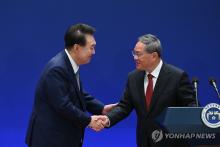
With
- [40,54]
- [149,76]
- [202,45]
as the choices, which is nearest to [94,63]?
[40,54]

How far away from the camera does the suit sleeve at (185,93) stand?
312 cm

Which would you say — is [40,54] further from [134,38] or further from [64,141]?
[64,141]

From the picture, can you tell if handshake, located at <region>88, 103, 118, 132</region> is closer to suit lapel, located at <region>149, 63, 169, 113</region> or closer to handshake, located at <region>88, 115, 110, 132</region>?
handshake, located at <region>88, 115, 110, 132</region>

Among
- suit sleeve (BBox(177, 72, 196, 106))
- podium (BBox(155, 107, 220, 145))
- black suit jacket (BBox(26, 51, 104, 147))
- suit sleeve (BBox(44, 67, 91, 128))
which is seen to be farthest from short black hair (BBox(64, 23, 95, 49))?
podium (BBox(155, 107, 220, 145))

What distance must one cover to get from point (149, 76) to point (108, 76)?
67.9 inches

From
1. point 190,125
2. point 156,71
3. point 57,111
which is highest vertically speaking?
point 156,71

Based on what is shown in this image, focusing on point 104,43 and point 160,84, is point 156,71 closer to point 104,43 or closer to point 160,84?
point 160,84

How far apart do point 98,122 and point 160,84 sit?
50cm

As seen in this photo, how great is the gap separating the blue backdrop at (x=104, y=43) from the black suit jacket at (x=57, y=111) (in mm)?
1834

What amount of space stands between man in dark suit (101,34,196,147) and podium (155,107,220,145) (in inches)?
21.1

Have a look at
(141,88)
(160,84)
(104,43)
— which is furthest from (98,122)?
(104,43)

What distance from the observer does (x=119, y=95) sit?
497 cm

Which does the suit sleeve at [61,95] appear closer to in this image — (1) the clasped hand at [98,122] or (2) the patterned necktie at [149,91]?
(1) the clasped hand at [98,122]

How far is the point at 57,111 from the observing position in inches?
116
